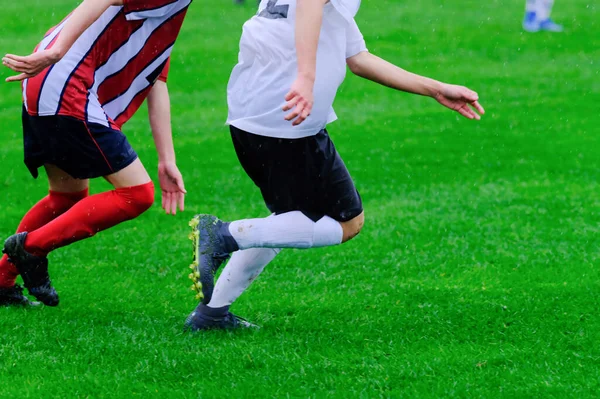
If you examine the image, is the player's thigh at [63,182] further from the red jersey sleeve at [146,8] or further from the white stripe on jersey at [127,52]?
the red jersey sleeve at [146,8]

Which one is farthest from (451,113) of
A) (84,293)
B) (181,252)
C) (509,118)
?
(84,293)

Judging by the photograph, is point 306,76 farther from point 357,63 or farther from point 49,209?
point 49,209

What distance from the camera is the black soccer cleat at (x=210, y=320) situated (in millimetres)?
4236

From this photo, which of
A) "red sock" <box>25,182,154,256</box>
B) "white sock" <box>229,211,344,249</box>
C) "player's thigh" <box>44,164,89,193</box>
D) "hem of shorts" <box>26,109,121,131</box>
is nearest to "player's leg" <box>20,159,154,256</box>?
"red sock" <box>25,182,154,256</box>

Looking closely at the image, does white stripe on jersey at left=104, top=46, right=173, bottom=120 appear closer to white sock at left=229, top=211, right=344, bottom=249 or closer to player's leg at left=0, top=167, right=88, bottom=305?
player's leg at left=0, top=167, right=88, bottom=305

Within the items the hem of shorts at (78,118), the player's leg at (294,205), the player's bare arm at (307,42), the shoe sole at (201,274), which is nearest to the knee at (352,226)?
the player's leg at (294,205)

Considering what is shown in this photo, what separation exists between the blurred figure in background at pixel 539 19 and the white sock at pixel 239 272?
12.7 m

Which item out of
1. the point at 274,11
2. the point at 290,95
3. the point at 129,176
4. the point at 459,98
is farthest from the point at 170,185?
the point at 459,98

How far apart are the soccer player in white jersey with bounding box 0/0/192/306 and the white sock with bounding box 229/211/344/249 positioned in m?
0.56

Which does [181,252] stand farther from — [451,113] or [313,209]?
[451,113]

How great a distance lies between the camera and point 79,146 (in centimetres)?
410

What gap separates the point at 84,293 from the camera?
5.00 meters

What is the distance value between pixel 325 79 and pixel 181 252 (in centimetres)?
240

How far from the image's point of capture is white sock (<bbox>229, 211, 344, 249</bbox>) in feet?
12.9
